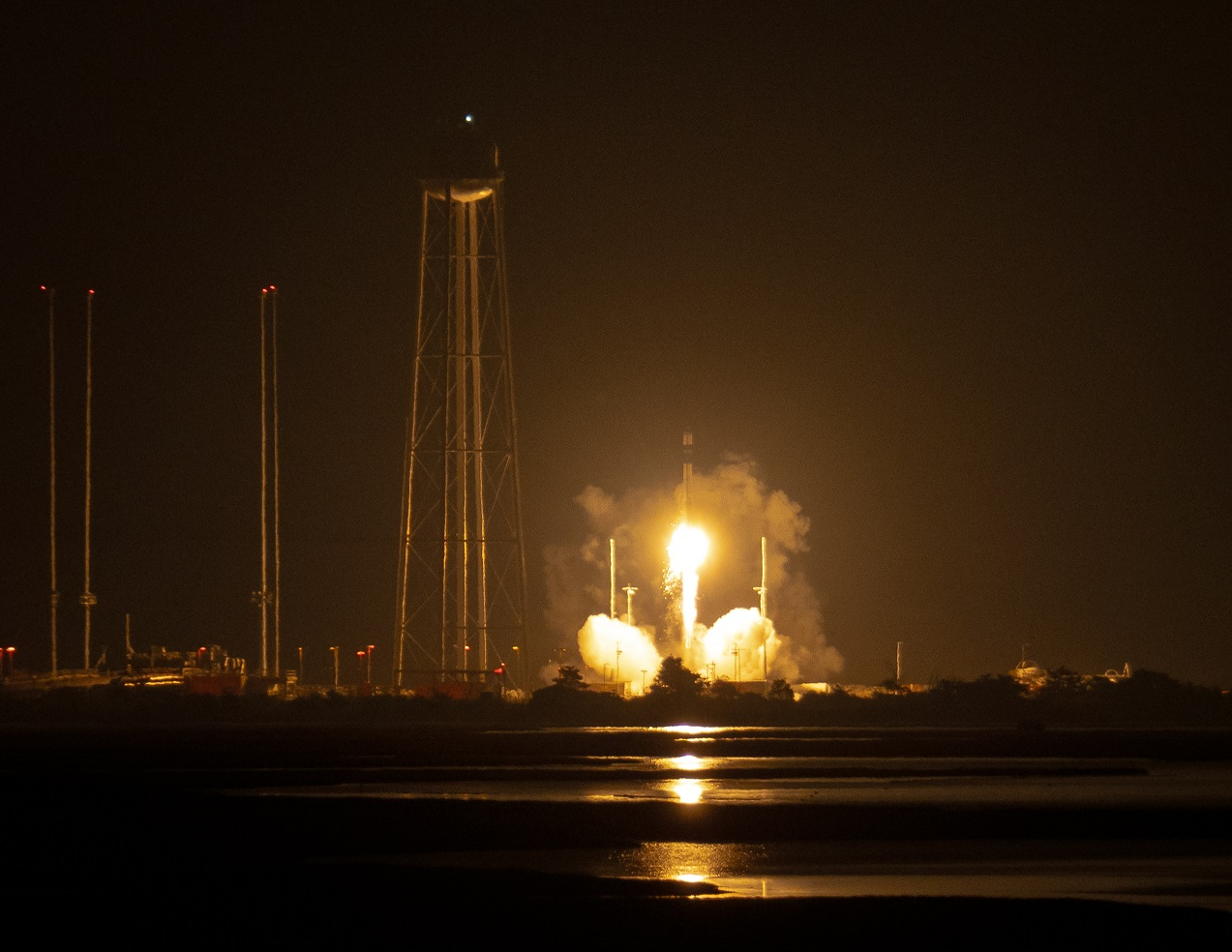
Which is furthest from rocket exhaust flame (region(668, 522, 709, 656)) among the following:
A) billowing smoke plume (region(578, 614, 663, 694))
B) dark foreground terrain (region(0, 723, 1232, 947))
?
dark foreground terrain (region(0, 723, 1232, 947))

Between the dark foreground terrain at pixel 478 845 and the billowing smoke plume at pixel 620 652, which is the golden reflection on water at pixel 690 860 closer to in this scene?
the dark foreground terrain at pixel 478 845

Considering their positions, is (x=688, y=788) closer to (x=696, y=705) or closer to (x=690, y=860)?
(x=690, y=860)

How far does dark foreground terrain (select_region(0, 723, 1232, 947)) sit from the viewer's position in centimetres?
2788

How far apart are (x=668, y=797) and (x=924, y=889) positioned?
18.3 meters

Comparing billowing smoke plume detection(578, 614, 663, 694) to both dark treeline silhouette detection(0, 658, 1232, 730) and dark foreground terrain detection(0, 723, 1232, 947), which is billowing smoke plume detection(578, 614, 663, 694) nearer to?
dark treeline silhouette detection(0, 658, 1232, 730)

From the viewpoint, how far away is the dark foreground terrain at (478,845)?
2788 cm

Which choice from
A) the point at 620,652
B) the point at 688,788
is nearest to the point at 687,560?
the point at 620,652

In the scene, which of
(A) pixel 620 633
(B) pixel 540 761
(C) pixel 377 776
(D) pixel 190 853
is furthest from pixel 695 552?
(D) pixel 190 853

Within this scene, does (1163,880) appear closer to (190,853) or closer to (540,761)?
(190,853)

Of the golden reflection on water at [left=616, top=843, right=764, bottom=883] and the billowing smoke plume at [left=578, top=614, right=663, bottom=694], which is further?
the billowing smoke plume at [left=578, top=614, right=663, bottom=694]

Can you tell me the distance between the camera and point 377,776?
192 feet

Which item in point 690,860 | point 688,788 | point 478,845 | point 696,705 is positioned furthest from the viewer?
point 696,705

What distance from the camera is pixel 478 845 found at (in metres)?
38.5

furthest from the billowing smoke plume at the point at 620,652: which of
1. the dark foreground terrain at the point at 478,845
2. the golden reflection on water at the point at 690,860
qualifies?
the golden reflection on water at the point at 690,860
